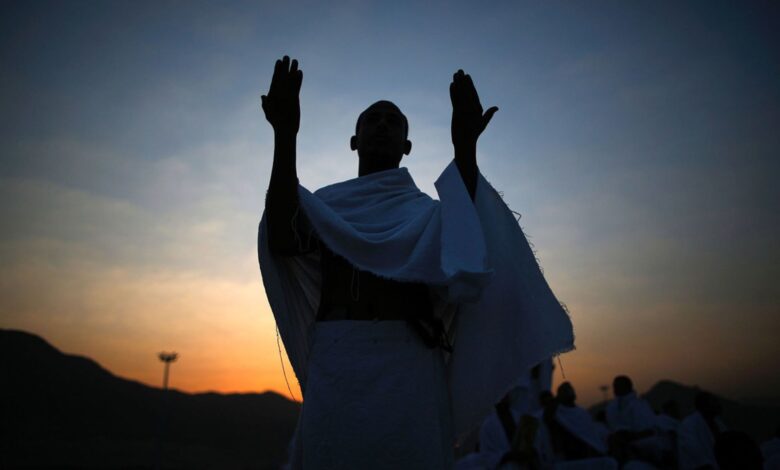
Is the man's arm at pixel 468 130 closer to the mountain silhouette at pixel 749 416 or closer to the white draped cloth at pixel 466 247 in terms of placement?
the white draped cloth at pixel 466 247

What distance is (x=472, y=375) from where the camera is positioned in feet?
7.64

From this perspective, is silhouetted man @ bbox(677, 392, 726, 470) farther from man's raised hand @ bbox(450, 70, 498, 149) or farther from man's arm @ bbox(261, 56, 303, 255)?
man's arm @ bbox(261, 56, 303, 255)

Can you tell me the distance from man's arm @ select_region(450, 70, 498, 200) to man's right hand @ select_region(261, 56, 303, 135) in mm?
775

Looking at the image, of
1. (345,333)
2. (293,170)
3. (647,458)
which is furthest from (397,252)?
(647,458)

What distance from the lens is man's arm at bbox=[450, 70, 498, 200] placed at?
2.40 m

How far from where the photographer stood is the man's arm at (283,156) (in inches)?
90.0

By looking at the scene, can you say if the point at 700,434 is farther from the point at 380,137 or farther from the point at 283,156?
the point at 283,156

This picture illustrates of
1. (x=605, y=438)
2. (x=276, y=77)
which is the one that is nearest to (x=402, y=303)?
(x=276, y=77)

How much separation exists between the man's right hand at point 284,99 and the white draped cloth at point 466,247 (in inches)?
12.9

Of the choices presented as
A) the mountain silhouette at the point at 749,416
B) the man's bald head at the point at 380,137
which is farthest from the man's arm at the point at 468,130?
the mountain silhouette at the point at 749,416

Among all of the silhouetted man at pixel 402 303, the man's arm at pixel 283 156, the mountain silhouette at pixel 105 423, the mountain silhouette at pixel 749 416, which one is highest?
the man's arm at pixel 283 156

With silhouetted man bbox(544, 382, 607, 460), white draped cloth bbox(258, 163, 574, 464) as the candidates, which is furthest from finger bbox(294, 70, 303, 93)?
silhouetted man bbox(544, 382, 607, 460)

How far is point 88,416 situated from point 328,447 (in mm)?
73517

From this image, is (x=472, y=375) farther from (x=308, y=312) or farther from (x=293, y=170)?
(x=293, y=170)
